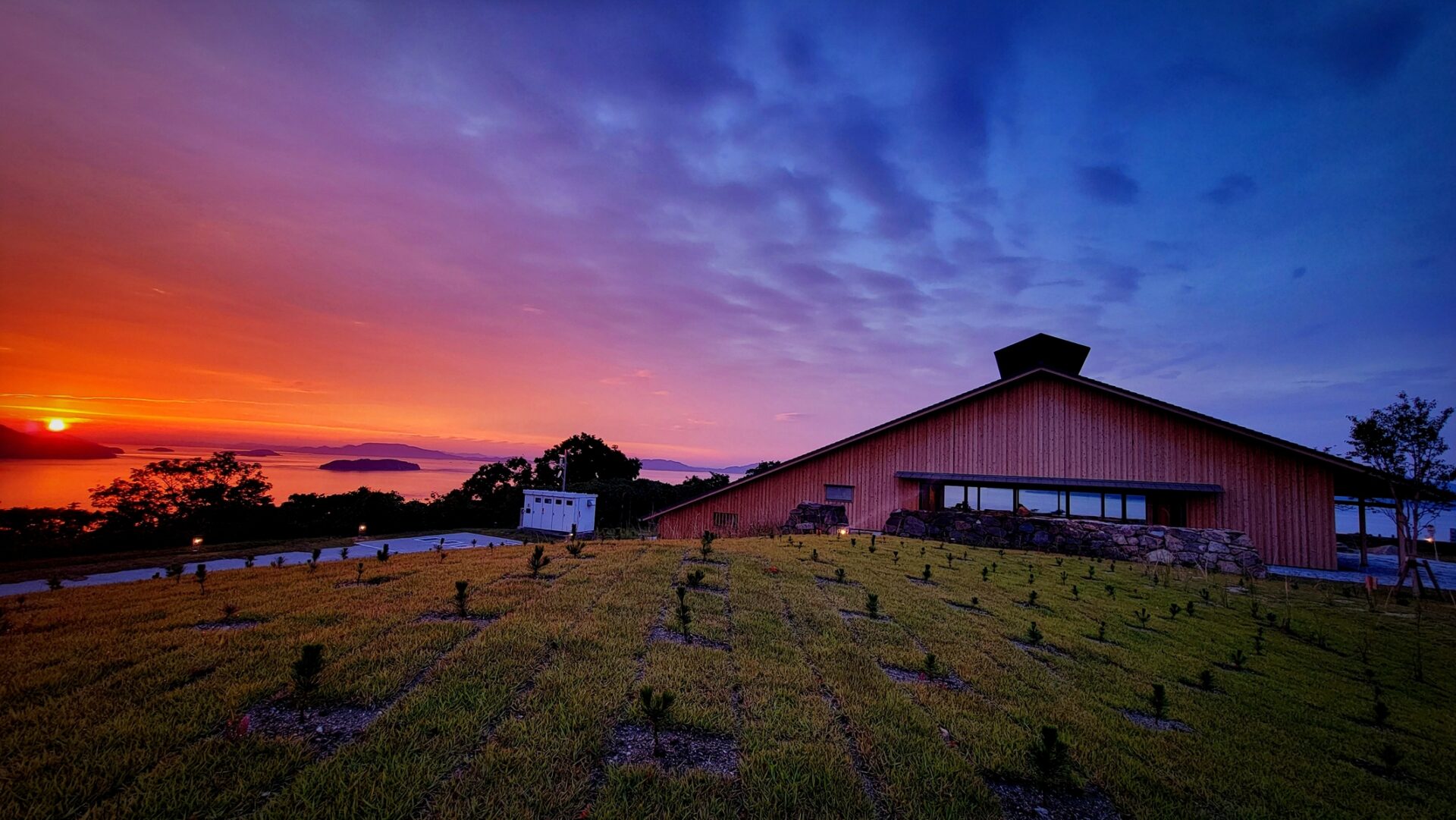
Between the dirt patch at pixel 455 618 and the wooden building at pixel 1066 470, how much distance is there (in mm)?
18150

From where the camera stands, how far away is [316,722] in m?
3.47

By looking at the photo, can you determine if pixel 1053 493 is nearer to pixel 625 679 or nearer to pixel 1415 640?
pixel 1415 640

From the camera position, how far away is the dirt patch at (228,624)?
527 centimetres

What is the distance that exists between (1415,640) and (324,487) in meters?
36.8

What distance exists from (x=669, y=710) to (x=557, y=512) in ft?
78.5

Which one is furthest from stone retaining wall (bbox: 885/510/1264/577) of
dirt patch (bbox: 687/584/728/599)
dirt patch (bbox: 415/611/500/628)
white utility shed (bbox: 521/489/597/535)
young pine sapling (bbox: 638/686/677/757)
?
young pine sapling (bbox: 638/686/677/757)

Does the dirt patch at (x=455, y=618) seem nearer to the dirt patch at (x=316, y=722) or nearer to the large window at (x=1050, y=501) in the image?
the dirt patch at (x=316, y=722)

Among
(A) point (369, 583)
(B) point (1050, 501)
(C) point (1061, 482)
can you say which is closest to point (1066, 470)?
(C) point (1061, 482)

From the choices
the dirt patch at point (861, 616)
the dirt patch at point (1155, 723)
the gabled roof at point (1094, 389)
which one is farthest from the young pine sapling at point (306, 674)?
the gabled roof at point (1094, 389)

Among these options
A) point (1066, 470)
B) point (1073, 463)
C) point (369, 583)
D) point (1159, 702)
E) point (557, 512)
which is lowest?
point (557, 512)

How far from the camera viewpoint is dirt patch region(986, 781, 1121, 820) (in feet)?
10.4

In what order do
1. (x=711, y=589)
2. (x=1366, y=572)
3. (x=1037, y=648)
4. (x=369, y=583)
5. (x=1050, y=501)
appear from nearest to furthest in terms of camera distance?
(x=1037, y=648)
(x=369, y=583)
(x=711, y=589)
(x=1366, y=572)
(x=1050, y=501)

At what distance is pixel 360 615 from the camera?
5664 mm

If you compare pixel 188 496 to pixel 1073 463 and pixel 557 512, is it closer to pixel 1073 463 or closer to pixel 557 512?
pixel 557 512
